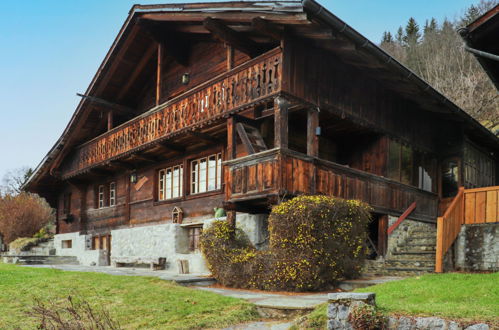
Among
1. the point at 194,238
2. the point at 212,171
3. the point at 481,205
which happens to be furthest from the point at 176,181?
the point at 481,205

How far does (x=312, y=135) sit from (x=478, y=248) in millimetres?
5117

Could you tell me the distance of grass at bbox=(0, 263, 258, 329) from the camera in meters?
7.70

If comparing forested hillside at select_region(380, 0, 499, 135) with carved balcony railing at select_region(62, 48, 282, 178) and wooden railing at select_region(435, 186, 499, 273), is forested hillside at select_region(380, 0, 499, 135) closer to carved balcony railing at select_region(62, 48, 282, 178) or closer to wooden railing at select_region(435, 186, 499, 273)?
wooden railing at select_region(435, 186, 499, 273)

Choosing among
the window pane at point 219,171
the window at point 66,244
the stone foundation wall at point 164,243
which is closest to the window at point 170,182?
the stone foundation wall at point 164,243

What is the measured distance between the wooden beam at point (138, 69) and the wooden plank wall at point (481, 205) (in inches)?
476

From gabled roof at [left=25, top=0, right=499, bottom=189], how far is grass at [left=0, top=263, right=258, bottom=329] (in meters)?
6.43

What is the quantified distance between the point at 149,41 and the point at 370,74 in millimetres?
8384

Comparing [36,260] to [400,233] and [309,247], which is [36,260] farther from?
[400,233]

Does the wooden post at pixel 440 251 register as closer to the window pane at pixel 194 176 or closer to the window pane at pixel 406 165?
the window pane at pixel 406 165

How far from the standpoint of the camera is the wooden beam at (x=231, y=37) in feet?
43.4

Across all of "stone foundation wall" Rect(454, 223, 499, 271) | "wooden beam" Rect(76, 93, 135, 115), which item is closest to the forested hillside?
"stone foundation wall" Rect(454, 223, 499, 271)

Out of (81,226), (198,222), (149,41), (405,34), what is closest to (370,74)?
(198,222)

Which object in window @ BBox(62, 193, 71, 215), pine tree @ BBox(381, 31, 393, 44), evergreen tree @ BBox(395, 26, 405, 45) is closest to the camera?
window @ BBox(62, 193, 71, 215)

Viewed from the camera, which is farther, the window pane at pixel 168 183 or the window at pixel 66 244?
the window at pixel 66 244
